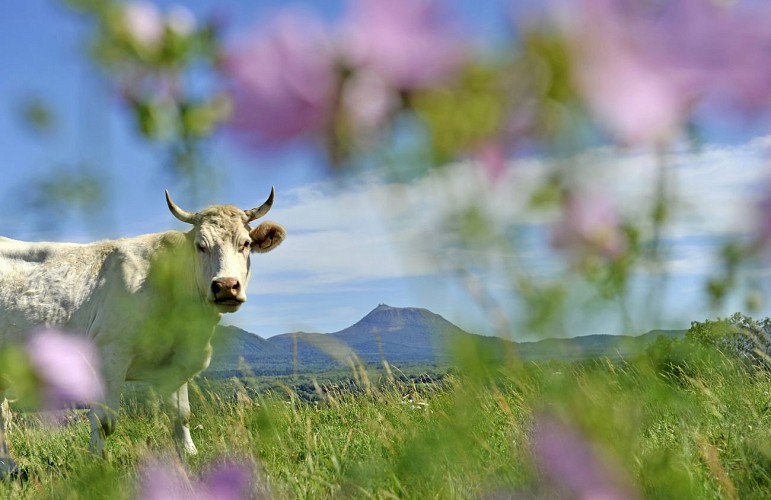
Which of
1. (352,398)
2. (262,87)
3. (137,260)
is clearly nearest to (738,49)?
(262,87)

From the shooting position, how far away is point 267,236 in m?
6.12

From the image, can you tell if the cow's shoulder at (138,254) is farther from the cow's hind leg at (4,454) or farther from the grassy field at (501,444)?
the cow's hind leg at (4,454)

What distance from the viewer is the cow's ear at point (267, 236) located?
6047 millimetres

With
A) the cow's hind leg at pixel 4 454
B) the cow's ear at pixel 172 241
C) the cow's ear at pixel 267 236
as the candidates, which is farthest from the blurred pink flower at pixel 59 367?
the cow's ear at pixel 172 241

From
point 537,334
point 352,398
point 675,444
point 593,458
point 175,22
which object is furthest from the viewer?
point 352,398

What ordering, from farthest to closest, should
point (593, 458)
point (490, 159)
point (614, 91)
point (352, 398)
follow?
1. point (352, 398)
2. point (593, 458)
3. point (490, 159)
4. point (614, 91)

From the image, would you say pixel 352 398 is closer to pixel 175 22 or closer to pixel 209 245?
pixel 209 245

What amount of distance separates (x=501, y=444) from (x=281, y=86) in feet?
12.8

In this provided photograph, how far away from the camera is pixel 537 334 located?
4.50 feet

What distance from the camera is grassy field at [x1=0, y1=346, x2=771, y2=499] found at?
1346mm

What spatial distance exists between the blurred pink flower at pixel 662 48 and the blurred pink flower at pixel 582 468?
70 cm

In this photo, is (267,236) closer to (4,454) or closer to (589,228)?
(4,454)

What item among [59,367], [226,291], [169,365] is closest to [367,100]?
[59,367]

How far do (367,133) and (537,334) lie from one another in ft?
2.27
